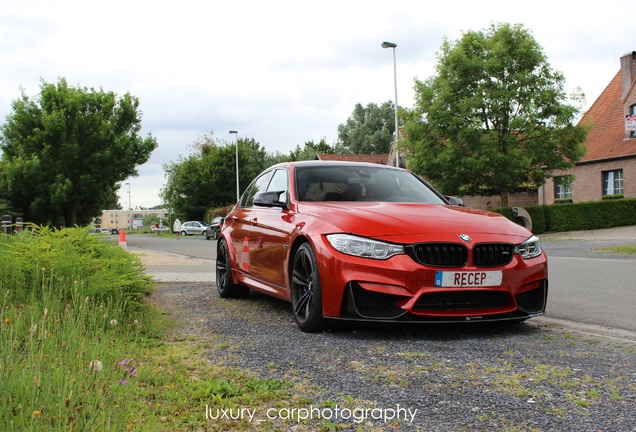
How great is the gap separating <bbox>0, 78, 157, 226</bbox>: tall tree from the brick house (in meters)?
24.3

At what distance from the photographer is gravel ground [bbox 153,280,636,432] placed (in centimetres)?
327

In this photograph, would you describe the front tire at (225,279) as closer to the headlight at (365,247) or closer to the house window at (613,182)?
the headlight at (365,247)

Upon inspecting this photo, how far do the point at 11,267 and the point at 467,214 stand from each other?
4088mm

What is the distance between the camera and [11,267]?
233 inches

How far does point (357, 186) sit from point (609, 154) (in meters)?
33.7

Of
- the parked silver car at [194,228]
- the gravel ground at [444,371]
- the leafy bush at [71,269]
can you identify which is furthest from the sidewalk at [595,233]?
the parked silver car at [194,228]

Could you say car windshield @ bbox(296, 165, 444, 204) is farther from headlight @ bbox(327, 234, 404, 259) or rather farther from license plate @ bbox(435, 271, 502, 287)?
license plate @ bbox(435, 271, 502, 287)

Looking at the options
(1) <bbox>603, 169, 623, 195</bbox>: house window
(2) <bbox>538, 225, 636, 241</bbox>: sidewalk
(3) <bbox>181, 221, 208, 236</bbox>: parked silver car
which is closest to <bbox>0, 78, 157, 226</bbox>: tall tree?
(3) <bbox>181, 221, 208, 236</bbox>: parked silver car

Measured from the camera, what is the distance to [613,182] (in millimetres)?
36219

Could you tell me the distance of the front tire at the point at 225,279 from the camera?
8009 mm

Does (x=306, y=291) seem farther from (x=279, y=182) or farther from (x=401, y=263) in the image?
(x=279, y=182)

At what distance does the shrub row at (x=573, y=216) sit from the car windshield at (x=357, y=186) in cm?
2351

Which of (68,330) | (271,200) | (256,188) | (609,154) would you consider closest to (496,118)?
(609,154)

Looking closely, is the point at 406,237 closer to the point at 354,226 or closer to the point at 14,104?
the point at 354,226
